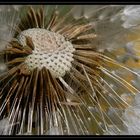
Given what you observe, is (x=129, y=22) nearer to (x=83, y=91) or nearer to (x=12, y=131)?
(x=83, y=91)

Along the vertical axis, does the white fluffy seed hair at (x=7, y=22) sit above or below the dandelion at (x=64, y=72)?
above

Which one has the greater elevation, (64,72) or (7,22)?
(7,22)

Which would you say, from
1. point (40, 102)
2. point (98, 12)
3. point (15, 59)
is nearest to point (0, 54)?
point (15, 59)

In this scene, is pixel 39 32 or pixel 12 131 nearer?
pixel 12 131

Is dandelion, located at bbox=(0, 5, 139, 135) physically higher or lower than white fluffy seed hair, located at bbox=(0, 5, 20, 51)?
lower

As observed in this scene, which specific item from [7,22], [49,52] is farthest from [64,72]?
[7,22]

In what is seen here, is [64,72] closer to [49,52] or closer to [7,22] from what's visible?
[49,52]
